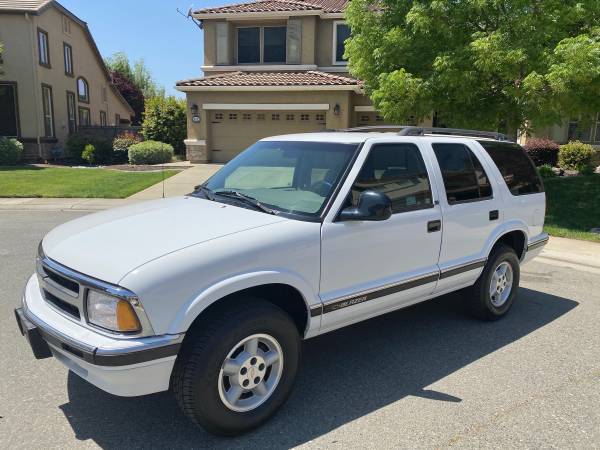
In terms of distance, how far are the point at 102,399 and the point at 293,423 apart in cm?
134

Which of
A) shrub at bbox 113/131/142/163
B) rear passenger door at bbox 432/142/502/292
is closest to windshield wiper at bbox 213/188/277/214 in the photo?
rear passenger door at bbox 432/142/502/292

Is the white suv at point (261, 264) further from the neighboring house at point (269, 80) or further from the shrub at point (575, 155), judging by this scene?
the shrub at point (575, 155)

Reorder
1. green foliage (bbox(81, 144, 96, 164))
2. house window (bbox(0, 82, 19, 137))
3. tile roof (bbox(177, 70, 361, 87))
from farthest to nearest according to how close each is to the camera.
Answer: house window (bbox(0, 82, 19, 137)), green foliage (bbox(81, 144, 96, 164)), tile roof (bbox(177, 70, 361, 87))

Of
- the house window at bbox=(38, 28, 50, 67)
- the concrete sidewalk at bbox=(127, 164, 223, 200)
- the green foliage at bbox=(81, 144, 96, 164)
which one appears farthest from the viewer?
the house window at bbox=(38, 28, 50, 67)

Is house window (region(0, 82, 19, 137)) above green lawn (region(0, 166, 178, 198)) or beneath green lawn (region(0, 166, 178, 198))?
above

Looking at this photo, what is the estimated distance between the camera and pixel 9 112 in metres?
23.5

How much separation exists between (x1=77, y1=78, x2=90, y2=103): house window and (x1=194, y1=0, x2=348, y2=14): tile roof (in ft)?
33.9

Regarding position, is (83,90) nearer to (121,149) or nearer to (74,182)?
(121,149)

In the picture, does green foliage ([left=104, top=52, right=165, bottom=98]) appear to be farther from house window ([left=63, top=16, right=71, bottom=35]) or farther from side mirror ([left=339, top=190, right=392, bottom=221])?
side mirror ([left=339, top=190, right=392, bottom=221])

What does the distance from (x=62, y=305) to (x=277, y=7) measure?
2146cm

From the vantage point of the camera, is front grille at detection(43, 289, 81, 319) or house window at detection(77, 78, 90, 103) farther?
house window at detection(77, 78, 90, 103)

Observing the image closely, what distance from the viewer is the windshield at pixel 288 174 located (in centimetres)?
364

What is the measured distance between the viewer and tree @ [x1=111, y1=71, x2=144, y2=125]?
45656mm

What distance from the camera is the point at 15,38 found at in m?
22.9
